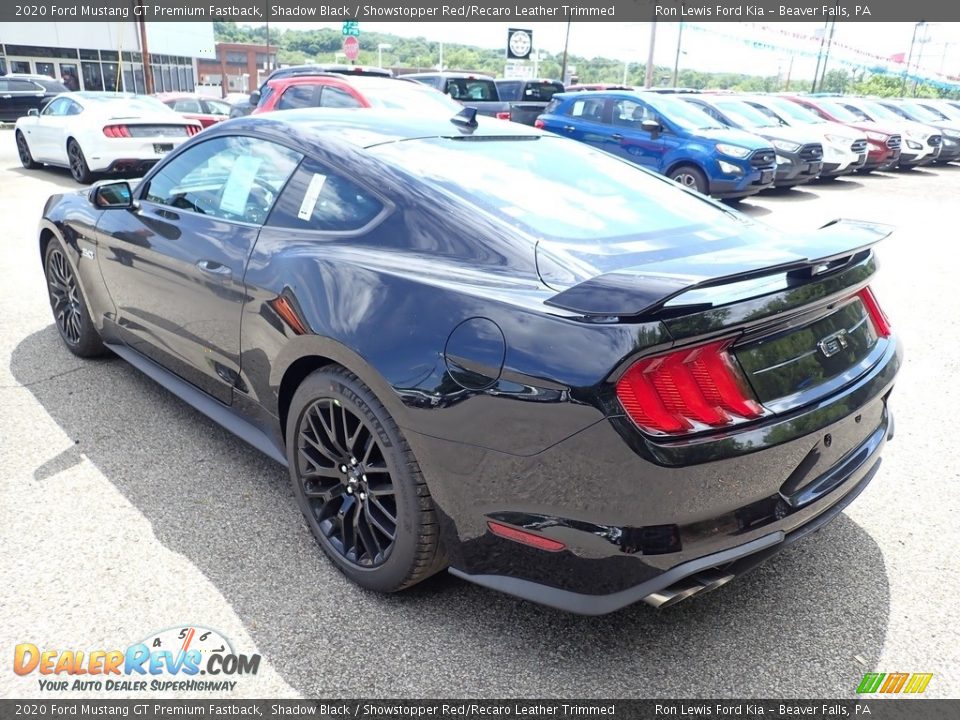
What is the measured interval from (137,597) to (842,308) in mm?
2480

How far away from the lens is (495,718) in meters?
2.11

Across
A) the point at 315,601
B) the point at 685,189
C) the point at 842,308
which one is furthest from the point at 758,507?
the point at 685,189

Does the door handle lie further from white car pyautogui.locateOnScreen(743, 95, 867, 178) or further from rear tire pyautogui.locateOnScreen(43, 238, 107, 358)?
white car pyautogui.locateOnScreen(743, 95, 867, 178)

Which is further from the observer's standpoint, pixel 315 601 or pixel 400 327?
pixel 315 601

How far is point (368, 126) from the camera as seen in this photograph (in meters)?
3.11

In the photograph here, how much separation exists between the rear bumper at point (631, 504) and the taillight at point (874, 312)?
0.46 metres

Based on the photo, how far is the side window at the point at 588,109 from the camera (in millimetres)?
12875

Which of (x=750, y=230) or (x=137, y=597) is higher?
(x=750, y=230)

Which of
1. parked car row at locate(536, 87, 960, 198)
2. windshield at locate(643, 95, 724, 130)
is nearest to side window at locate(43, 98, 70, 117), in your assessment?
parked car row at locate(536, 87, 960, 198)

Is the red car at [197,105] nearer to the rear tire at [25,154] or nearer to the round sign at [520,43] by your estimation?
the rear tire at [25,154]

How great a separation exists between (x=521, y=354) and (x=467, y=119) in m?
1.76

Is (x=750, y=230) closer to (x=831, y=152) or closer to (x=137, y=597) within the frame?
(x=137, y=597)

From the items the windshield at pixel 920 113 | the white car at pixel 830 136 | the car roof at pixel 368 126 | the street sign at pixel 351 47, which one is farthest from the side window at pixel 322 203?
the street sign at pixel 351 47

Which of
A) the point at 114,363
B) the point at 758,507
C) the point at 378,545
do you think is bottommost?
the point at 114,363
